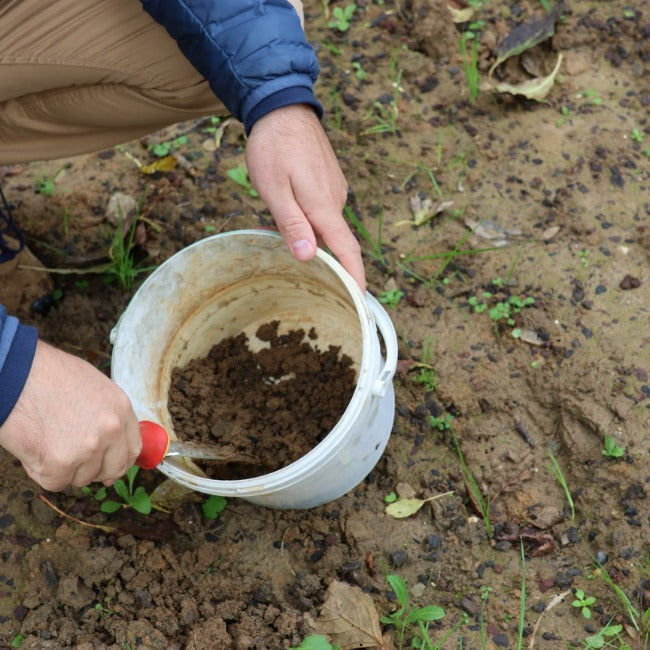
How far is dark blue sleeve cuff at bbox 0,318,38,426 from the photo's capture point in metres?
1.35

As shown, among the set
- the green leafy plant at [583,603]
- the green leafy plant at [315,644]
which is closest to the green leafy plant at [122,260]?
the green leafy plant at [315,644]

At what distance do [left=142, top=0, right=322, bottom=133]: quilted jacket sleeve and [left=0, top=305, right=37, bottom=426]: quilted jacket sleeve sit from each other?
73 cm

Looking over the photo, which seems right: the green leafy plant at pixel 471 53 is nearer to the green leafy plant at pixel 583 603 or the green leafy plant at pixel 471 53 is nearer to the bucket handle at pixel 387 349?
the bucket handle at pixel 387 349

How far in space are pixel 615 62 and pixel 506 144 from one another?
53 cm

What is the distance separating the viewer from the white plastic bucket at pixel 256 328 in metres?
1.65

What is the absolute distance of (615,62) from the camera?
8.86ft

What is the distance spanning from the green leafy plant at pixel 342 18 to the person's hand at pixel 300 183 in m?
1.33

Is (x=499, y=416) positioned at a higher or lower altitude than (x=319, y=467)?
lower

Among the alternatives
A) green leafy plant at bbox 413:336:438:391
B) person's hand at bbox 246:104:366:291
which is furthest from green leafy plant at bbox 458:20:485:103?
person's hand at bbox 246:104:366:291

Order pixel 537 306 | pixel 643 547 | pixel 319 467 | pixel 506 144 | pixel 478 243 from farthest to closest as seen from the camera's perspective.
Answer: pixel 506 144, pixel 478 243, pixel 537 306, pixel 643 547, pixel 319 467

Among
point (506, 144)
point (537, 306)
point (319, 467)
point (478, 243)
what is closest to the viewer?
point (319, 467)

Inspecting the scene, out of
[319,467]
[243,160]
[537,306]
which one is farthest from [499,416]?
[243,160]

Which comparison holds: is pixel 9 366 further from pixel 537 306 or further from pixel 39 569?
pixel 537 306

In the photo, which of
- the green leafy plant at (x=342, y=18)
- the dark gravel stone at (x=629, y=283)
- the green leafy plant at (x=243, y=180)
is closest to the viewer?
the dark gravel stone at (x=629, y=283)
